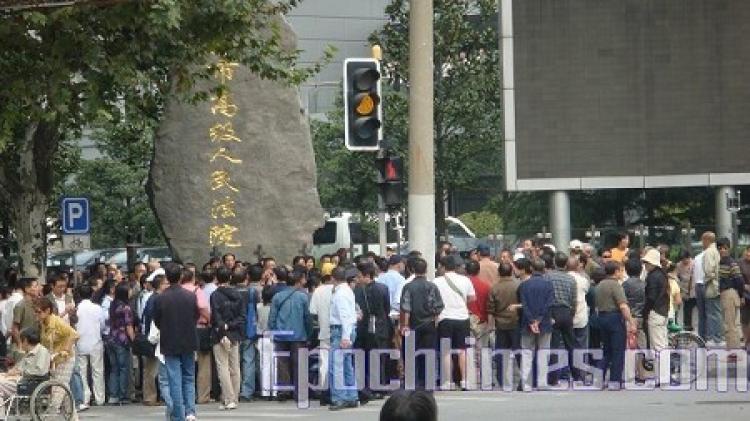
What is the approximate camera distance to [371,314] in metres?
21.1

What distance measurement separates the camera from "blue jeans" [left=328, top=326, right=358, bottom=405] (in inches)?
818

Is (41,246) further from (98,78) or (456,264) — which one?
(456,264)

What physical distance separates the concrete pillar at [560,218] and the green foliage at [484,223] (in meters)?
16.6

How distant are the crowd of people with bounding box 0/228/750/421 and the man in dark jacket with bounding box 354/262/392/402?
0.04 feet

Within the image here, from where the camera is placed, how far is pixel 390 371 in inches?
858

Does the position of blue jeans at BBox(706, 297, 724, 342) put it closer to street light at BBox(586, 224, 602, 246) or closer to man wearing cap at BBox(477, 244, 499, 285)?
man wearing cap at BBox(477, 244, 499, 285)

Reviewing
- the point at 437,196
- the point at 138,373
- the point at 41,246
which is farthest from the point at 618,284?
the point at 437,196

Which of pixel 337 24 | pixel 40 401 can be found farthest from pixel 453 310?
pixel 337 24

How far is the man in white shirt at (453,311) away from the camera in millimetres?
21938

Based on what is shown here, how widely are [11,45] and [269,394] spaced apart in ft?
18.5

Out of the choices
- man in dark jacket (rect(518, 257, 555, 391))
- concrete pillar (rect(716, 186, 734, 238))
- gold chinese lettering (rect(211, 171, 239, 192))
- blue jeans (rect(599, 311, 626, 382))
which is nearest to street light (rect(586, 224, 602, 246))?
concrete pillar (rect(716, 186, 734, 238))

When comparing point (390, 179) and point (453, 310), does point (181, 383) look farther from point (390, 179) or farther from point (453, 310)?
point (390, 179)

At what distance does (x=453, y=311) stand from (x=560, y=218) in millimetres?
15174

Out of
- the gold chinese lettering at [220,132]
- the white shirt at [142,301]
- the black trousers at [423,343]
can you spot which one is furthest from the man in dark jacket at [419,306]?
the gold chinese lettering at [220,132]
